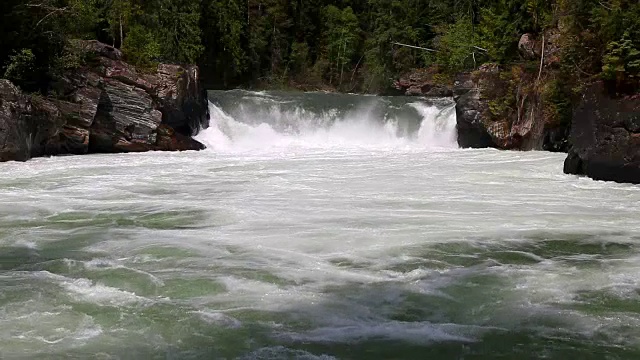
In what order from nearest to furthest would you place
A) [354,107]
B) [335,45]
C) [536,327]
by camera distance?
[536,327]
[354,107]
[335,45]

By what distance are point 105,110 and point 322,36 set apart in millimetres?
37894

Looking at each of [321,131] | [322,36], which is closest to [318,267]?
[321,131]

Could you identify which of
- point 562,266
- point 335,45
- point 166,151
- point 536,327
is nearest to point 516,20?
point 166,151

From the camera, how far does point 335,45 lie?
5381 centimetres

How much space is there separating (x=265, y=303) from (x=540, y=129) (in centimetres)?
1604

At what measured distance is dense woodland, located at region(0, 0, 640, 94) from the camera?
16.8 metres

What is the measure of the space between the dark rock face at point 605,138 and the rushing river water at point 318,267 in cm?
58

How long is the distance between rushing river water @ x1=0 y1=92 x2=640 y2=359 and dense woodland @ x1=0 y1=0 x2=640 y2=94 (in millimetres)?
5109

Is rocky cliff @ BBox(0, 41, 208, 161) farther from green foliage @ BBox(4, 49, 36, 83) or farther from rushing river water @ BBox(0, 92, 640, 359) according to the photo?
rushing river water @ BBox(0, 92, 640, 359)

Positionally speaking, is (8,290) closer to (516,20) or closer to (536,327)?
(536,327)

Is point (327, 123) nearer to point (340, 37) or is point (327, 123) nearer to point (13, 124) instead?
point (13, 124)

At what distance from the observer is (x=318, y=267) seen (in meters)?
6.48

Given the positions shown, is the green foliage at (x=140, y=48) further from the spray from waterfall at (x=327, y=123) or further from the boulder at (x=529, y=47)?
the boulder at (x=529, y=47)

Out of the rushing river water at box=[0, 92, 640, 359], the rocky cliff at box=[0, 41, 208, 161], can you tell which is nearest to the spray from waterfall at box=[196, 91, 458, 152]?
the rocky cliff at box=[0, 41, 208, 161]
